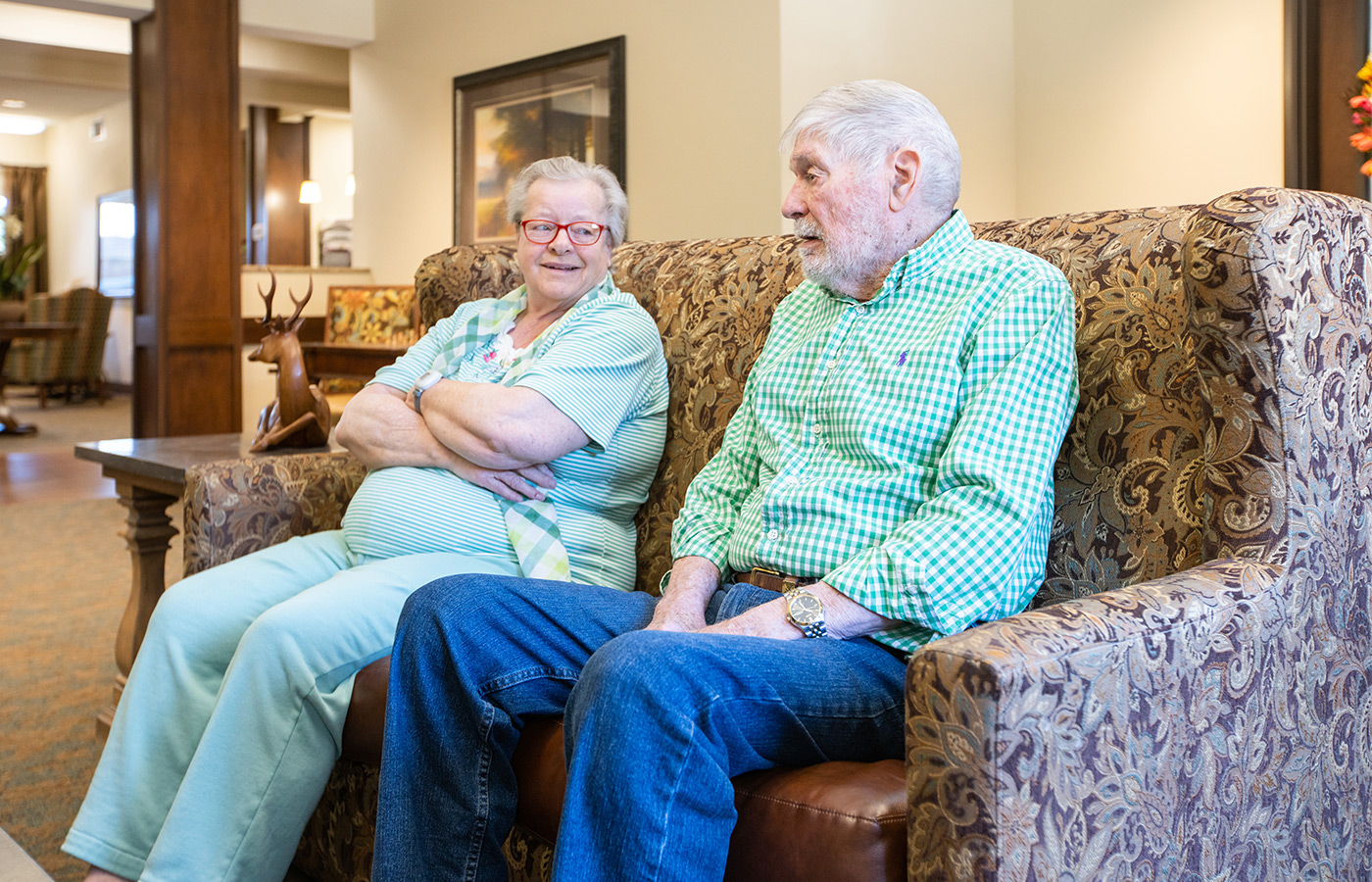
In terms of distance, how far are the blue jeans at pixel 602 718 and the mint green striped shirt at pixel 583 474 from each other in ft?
1.29

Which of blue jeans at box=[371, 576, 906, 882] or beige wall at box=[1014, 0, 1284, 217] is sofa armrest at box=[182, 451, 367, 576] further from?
beige wall at box=[1014, 0, 1284, 217]

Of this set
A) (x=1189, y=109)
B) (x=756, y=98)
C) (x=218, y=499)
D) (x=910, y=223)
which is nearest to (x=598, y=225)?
(x=910, y=223)

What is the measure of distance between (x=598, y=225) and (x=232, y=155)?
449 centimetres

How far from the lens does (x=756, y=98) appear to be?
4.40 m

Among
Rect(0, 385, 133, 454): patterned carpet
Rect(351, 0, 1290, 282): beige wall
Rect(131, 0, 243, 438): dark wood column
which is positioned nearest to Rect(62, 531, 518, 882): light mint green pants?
Rect(351, 0, 1290, 282): beige wall

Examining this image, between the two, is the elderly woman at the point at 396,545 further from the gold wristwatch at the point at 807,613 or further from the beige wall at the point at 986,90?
the beige wall at the point at 986,90

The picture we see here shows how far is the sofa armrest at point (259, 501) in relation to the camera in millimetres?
2131

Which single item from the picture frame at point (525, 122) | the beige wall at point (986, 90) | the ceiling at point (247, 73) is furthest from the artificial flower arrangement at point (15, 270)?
the beige wall at point (986, 90)

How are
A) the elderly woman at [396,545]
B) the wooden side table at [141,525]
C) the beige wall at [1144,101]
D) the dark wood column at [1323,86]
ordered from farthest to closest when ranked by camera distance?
the beige wall at [1144,101] < the dark wood column at [1323,86] < the wooden side table at [141,525] < the elderly woman at [396,545]

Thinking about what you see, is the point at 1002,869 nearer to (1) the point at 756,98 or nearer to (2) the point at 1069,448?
(2) the point at 1069,448

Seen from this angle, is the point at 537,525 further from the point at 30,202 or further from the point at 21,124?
the point at 30,202

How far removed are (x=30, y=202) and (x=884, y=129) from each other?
47.6ft

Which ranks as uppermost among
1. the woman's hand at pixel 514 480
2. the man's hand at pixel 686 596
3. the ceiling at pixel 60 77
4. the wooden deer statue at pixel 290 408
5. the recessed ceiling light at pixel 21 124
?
the recessed ceiling light at pixel 21 124

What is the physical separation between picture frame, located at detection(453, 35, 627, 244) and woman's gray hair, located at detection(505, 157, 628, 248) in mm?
2817
